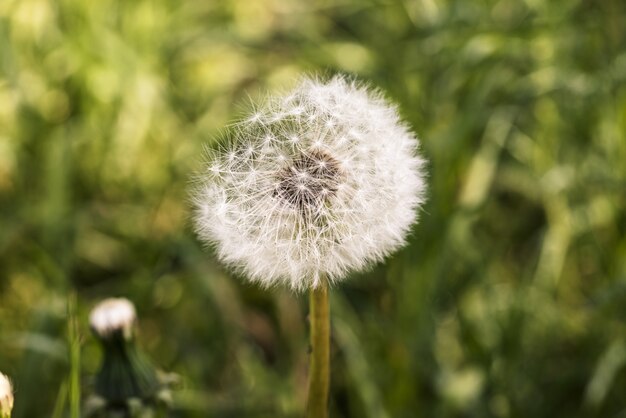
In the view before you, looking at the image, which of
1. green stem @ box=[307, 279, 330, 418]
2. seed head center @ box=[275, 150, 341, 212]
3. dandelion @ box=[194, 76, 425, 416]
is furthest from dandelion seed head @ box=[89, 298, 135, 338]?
seed head center @ box=[275, 150, 341, 212]

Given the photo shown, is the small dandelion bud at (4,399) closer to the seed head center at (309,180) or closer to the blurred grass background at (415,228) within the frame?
the seed head center at (309,180)

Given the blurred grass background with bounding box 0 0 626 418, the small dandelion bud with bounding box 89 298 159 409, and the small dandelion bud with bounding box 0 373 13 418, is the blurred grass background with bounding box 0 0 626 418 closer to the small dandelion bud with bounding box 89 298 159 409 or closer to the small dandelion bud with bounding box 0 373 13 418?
the small dandelion bud with bounding box 89 298 159 409

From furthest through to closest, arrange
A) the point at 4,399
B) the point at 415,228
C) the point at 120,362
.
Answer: the point at 415,228, the point at 120,362, the point at 4,399

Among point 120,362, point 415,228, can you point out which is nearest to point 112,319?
point 120,362

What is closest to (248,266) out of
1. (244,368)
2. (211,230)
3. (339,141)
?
(211,230)

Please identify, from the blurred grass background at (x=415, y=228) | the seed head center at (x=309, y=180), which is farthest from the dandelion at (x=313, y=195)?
the blurred grass background at (x=415, y=228)

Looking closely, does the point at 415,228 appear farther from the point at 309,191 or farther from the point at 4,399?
the point at 4,399
